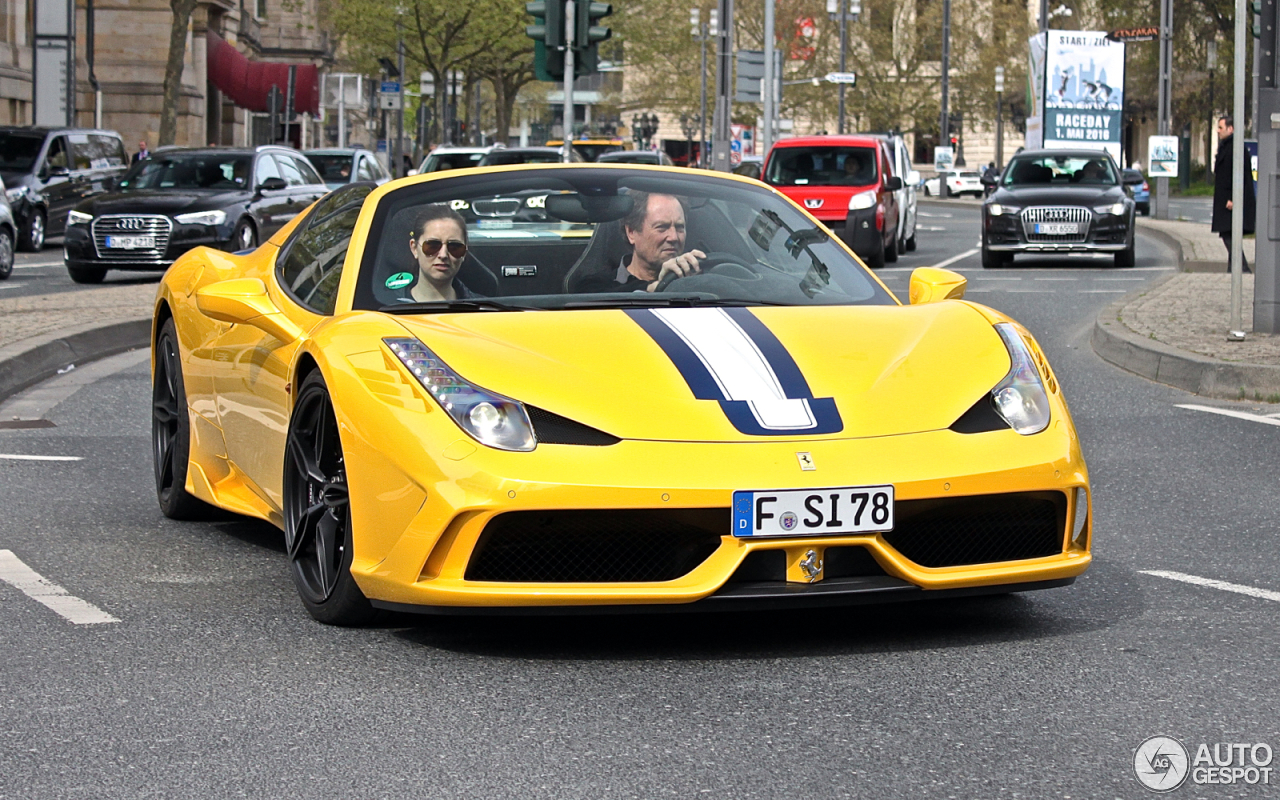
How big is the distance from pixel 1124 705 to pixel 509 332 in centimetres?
178

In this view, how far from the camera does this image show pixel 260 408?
576 cm

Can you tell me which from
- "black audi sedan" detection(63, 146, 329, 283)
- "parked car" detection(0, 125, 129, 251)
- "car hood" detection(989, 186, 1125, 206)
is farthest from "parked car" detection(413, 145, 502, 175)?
"car hood" detection(989, 186, 1125, 206)

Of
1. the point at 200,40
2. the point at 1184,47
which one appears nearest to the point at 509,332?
the point at 200,40

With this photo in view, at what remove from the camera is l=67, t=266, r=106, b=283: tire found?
20688mm

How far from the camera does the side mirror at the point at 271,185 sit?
21.7m

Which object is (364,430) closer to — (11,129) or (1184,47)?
(11,129)

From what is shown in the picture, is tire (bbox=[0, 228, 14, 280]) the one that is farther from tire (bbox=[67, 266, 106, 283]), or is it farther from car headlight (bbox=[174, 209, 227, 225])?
car headlight (bbox=[174, 209, 227, 225])

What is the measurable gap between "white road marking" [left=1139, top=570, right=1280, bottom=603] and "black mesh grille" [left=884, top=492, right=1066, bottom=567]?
861mm

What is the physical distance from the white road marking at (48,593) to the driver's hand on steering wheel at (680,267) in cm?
180

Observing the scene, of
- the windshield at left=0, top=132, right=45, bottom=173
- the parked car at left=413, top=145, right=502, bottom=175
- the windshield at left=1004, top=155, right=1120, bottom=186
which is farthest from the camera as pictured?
the windshield at left=0, top=132, right=45, bottom=173

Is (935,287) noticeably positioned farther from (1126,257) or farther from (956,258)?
(956,258)

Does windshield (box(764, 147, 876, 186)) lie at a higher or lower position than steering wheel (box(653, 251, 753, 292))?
higher

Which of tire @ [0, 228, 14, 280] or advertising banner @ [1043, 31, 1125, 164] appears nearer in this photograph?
tire @ [0, 228, 14, 280]

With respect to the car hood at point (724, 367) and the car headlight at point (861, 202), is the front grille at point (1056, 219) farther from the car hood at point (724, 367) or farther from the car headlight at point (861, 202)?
the car hood at point (724, 367)
